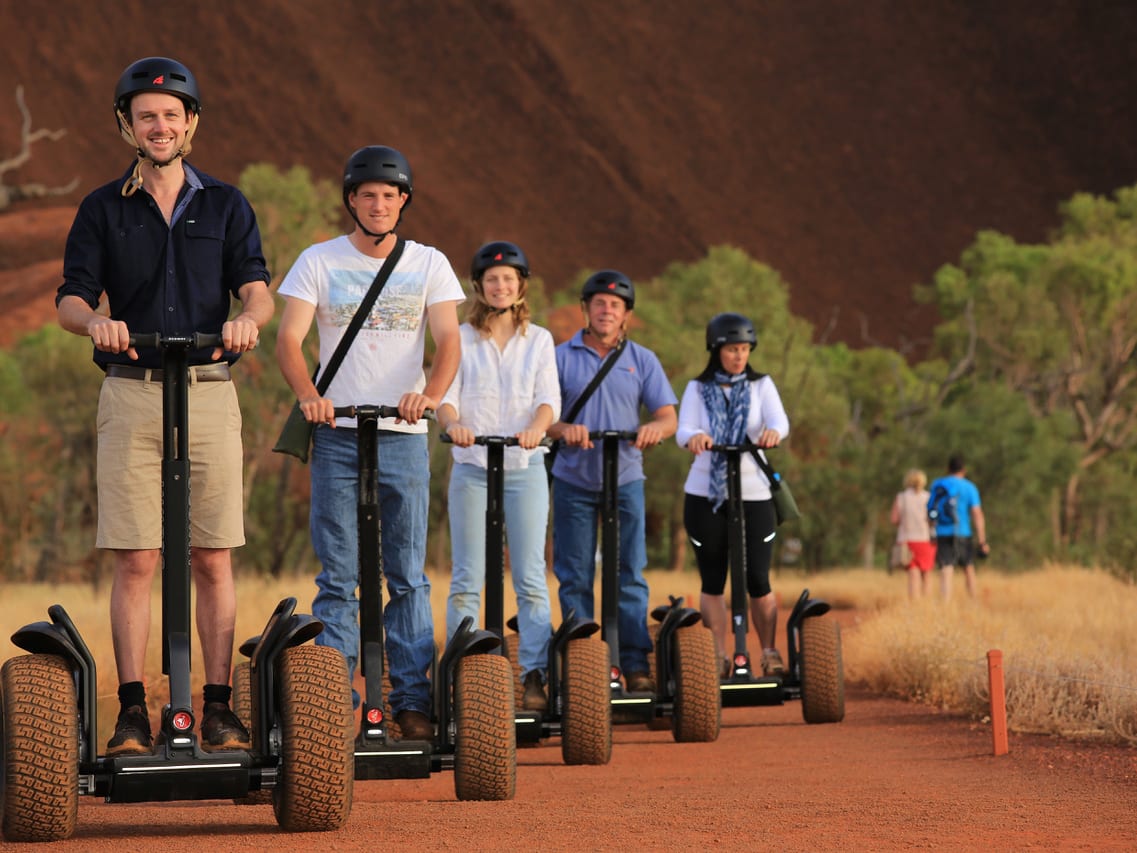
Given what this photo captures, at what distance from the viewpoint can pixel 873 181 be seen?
5015 inches

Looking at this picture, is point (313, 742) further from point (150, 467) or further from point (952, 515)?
point (952, 515)

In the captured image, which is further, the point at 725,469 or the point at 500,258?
the point at 725,469

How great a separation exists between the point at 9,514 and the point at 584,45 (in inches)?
3843

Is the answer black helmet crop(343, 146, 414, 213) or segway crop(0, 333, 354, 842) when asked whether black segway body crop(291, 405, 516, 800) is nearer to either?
segway crop(0, 333, 354, 842)

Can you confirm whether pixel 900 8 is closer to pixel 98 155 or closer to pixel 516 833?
pixel 98 155

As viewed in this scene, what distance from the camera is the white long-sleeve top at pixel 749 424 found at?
11.6 metres

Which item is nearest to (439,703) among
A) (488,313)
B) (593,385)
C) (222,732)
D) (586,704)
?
(222,732)

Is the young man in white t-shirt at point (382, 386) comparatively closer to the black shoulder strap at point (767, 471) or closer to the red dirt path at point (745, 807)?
the red dirt path at point (745, 807)

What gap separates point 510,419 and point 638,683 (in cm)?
200

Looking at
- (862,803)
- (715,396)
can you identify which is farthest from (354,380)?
(715,396)

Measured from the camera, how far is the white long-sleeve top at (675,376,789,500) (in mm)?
11641

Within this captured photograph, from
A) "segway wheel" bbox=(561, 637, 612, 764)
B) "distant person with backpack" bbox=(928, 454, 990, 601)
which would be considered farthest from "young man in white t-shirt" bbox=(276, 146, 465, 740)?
"distant person with backpack" bbox=(928, 454, 990, 601)

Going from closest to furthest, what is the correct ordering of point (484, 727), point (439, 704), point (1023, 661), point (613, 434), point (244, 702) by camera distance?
point (484, 727) → point (439, 704) → point (244, 702) → point (613, 434) → point (1023, 661)

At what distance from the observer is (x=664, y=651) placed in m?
10.6
